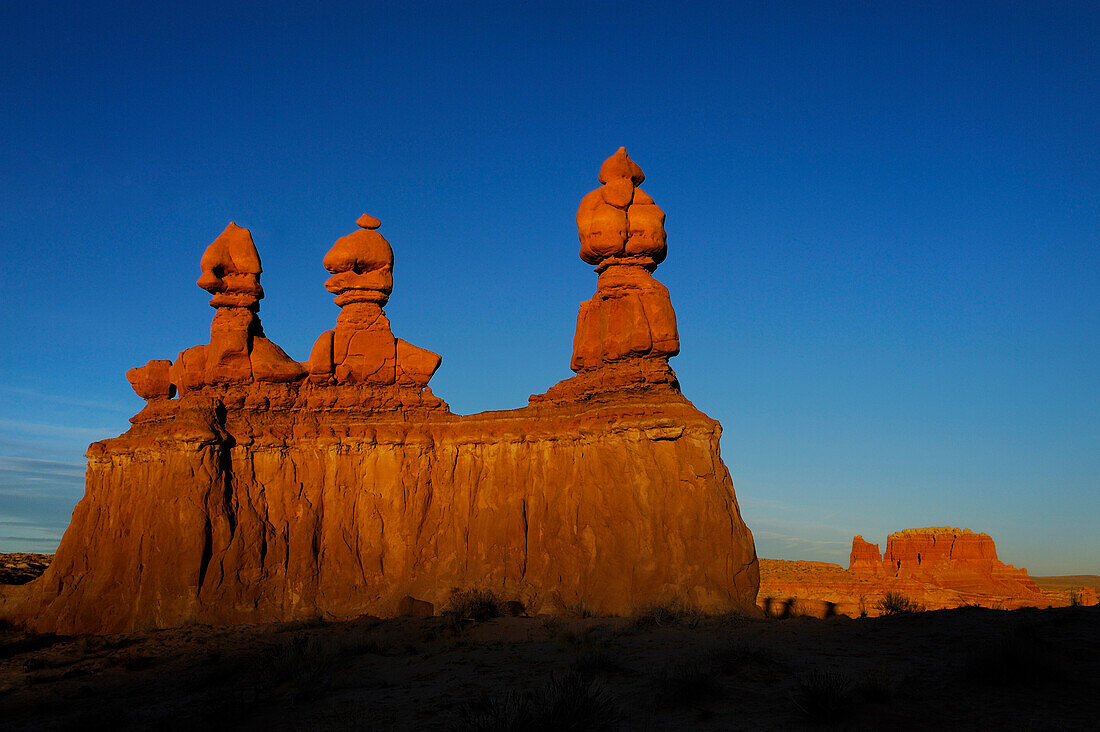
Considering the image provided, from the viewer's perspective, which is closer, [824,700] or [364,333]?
[824,700]

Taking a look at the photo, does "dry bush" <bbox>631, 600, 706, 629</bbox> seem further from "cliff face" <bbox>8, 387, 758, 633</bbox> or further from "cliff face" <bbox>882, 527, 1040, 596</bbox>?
"cliff face" <bbox>882, 527, 1040, 596</bbox>

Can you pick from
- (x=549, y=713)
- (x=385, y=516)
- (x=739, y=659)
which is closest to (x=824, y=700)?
(x=739, y=659)

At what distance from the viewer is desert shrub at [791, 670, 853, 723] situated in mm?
10469

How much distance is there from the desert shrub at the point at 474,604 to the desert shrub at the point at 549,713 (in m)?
10.8

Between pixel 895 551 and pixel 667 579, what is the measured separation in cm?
7759

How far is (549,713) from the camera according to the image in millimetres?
10914

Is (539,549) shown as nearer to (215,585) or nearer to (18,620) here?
(215,585)

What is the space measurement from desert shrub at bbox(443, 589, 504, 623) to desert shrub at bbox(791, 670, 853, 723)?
12754 mm

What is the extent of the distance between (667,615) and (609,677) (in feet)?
24.8

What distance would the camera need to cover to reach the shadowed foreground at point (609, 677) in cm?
1091

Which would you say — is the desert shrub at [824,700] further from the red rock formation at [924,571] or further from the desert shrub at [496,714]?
the red rock formation at [924,571]

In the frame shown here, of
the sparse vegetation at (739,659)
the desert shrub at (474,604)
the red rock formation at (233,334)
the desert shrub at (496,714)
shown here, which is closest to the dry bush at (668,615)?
the desert shrub at (474,604)

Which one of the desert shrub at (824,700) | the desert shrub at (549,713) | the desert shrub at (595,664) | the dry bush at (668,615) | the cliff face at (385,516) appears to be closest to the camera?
the desert shrub at (824,700)

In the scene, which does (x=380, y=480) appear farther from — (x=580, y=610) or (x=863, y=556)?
Result: (x=863, y=556)
